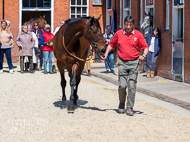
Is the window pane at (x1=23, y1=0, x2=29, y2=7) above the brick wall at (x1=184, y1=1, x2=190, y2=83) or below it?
above

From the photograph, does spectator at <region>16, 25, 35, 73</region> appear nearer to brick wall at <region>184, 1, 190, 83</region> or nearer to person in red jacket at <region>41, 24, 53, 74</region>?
person in red jacket at <region>41, 24, 53, 74</region>

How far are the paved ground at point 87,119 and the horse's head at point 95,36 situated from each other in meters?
1.29

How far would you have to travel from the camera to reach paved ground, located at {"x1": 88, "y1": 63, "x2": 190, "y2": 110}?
32.7ft

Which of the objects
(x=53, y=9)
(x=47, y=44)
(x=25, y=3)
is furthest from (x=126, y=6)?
(x=25, y=3)

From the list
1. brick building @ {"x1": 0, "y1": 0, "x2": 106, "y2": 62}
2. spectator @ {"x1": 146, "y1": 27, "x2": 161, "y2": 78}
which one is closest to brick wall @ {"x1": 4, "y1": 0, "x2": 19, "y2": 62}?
brick building @ {"x1": 0, "y1": 0, "x2": 106, "y2": 62}

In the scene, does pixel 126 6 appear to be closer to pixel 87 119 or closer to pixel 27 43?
pixel 27 43

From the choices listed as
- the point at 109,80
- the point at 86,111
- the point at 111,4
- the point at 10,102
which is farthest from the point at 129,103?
the point at 111,4

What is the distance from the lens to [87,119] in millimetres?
7676

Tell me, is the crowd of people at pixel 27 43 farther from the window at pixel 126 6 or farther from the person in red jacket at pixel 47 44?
the window at pixel 126 6

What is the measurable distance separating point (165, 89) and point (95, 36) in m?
4.55

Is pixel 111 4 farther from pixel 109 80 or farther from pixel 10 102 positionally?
pixel 10 102

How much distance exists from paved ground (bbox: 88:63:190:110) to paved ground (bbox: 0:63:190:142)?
0.27 meters

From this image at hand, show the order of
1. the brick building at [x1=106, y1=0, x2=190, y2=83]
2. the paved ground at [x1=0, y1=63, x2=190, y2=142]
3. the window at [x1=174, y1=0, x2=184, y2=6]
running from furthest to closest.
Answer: the window at [x1=174, y1=0, x2=184, y2=6] → the brick building at [x1=106, y1=0, x2=190, y2=83] → the paved ground at [x1=0, y1=63, x2=190, y2=142]

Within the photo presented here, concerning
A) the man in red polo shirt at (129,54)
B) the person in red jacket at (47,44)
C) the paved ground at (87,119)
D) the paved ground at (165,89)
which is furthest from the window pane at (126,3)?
the man in red polo shirt at (129,54)
